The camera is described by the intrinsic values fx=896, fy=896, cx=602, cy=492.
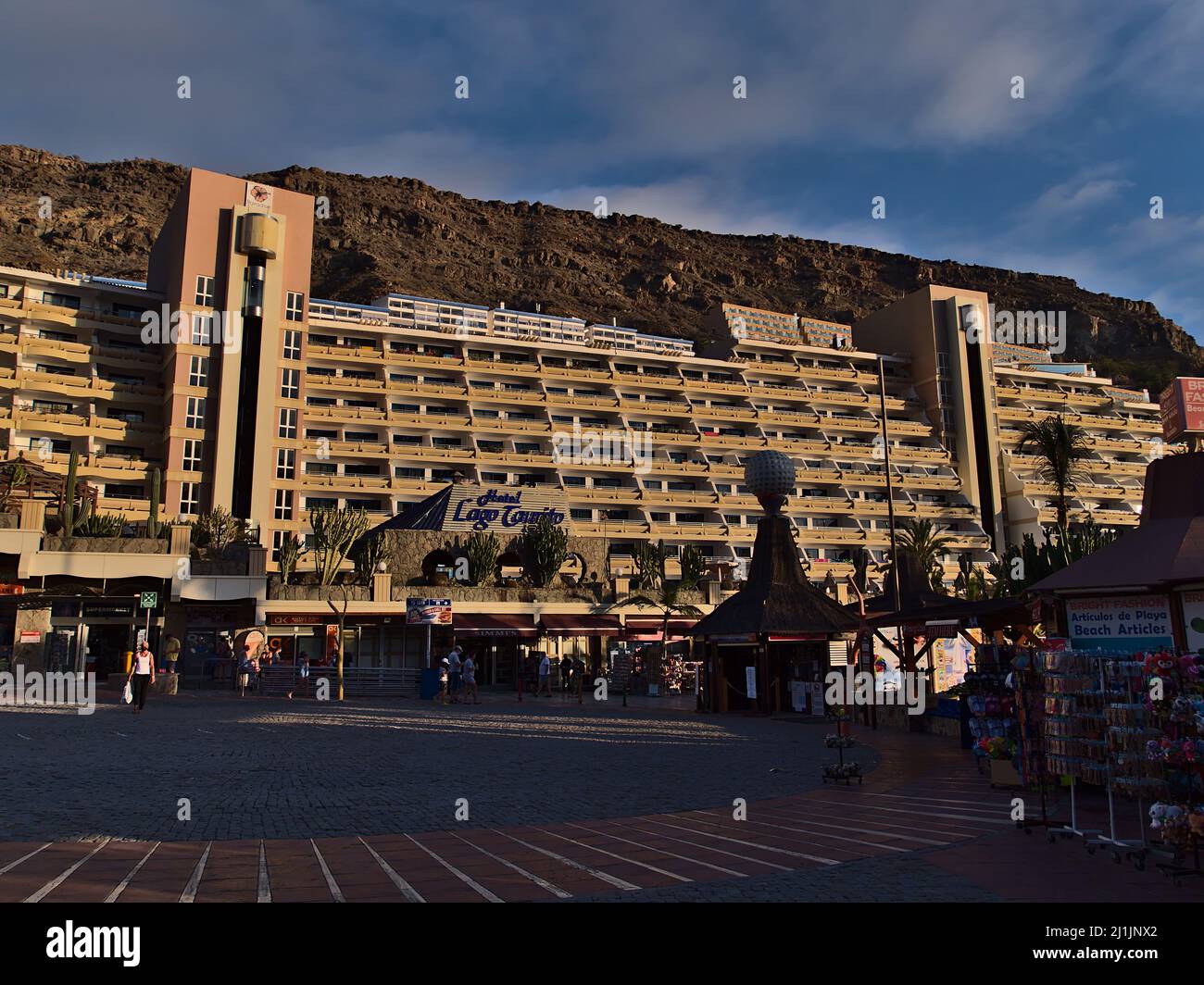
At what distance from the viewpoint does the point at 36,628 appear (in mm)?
36781

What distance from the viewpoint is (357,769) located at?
43.4 feet

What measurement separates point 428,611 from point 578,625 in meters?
9.29

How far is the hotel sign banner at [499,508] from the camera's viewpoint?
43.8 meters

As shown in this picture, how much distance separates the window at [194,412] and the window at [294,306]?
8.74 metres

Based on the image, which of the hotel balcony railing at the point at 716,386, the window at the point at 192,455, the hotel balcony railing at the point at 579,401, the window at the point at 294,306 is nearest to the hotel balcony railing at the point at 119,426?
the window at the point at 192,455

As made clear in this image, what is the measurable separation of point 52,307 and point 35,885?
210 feet

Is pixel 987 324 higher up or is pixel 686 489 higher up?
pixel 987 324

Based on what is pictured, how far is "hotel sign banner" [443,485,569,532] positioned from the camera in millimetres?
43750

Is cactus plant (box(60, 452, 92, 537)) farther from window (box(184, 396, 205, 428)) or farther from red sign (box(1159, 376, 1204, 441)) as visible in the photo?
red sign (box(1159, 376, 1204, 441))

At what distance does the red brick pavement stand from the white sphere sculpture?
21832 millimetres

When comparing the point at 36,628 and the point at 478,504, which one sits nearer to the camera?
the point at 36,628

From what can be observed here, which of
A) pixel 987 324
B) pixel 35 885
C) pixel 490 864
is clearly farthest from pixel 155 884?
pixel 987 324

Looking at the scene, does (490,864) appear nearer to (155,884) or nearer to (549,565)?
(155,884)

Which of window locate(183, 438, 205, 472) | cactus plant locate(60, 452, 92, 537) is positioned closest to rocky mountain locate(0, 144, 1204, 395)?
window locate(183, 438, 205, 472)
